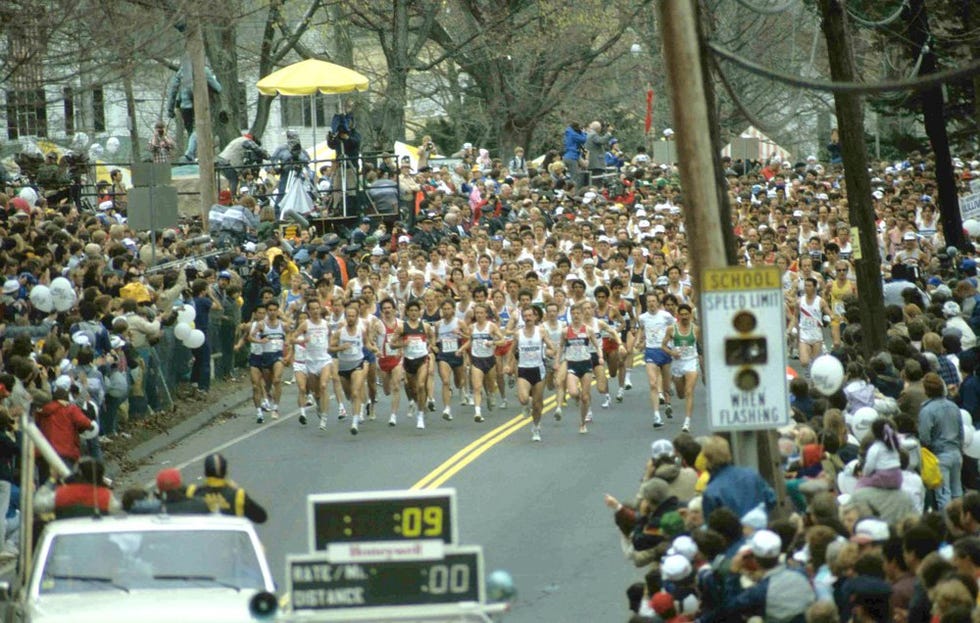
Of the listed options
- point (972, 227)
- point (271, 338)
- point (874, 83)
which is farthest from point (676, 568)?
point (972, 227)

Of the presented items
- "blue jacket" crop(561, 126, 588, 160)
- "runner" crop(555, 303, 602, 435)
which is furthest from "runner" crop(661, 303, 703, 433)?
"blue jacket" crop(561, 126, 588, 160)

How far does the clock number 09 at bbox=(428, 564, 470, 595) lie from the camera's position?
9359 millimetres

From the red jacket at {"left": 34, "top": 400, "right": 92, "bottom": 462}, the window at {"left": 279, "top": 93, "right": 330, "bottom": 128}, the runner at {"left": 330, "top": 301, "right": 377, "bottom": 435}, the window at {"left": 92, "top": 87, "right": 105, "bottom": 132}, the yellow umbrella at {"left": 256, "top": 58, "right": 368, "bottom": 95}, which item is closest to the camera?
the red jacket at {"left": 34, "top": 400, "right": 92, "bottom": 462}

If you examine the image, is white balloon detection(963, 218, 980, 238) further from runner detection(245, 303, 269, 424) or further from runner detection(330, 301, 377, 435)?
runner detection(245, 303, 269, 424)

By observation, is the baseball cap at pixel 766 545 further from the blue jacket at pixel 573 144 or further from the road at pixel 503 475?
the blue jacket at pixel 573 144

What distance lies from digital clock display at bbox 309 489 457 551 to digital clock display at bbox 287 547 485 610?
0.61 feet

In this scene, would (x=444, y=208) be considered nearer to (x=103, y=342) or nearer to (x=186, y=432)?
(x=186, y=432)

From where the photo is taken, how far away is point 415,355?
82.2ft

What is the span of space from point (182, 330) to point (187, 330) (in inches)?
2.8

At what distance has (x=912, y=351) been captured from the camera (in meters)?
17.7

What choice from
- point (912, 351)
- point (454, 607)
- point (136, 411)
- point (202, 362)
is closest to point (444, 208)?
point (202, 362)

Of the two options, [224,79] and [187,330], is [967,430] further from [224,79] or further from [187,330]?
[224,79]

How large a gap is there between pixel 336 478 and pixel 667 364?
574 cm

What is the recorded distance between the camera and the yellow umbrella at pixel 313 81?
34875 millimetres
